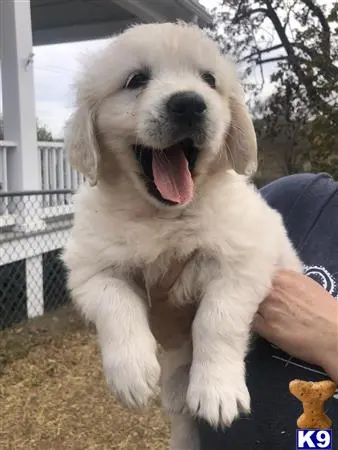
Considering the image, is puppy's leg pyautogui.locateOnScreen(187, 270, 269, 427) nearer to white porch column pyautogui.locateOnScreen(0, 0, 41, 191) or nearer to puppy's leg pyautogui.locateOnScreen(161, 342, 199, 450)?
puppy's leg pyautogui.locateOnScreen(161, 342, 199, 450)

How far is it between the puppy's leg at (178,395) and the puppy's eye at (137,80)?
973 mm

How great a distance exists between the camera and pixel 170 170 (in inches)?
88.5

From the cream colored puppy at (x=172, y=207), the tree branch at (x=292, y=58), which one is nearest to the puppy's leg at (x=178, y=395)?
the cream colored puppy at (x=172, y=207)

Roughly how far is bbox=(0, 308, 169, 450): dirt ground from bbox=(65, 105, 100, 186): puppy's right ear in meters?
1.99

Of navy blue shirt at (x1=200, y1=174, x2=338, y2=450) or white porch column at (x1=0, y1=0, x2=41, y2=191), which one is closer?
navy blue shirt at (x1=200, y1=174, x2=338, y2=450)

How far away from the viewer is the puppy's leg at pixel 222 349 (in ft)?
6.46

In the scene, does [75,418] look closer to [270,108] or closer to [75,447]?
[75,447]

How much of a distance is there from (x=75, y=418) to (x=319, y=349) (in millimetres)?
3562

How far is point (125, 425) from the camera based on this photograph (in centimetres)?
519

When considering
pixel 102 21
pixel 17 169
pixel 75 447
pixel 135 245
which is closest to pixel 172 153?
pixel 135 245

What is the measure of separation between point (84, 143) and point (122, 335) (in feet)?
2.34

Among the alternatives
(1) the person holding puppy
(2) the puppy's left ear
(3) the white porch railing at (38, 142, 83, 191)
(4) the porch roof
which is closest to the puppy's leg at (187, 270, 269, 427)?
(1) the person holding puppy

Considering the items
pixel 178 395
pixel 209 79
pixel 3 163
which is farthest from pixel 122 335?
pixel 3 163

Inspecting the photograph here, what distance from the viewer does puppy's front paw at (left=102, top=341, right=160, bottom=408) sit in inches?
77.5
